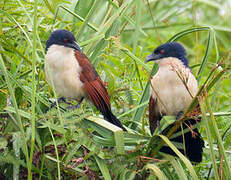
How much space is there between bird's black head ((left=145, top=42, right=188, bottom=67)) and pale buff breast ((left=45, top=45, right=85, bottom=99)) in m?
0.42

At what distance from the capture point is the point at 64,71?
2709mm

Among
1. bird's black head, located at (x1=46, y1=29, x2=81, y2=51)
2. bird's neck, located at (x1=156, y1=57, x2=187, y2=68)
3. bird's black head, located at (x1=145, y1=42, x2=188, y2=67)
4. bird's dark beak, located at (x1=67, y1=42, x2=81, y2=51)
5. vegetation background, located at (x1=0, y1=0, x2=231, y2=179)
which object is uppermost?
bird's black head, located at (x1=46, y1=29, x2=81, y2=51)

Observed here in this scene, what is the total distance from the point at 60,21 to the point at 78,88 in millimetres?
457

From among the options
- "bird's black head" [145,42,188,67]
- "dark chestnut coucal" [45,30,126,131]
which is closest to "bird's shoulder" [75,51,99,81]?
"dark chestnut coucal" [45,30,126,131]

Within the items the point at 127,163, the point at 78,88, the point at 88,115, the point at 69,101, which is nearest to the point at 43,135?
the point at 88,115

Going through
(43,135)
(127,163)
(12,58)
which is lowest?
(127,163)

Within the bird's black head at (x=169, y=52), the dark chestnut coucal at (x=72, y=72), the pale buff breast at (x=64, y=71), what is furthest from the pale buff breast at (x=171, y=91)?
the pale buff breast at (x=64, y=71)

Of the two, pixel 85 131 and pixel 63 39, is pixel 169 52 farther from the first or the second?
pixel 85 131

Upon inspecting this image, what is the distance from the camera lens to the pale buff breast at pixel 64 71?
270 cm

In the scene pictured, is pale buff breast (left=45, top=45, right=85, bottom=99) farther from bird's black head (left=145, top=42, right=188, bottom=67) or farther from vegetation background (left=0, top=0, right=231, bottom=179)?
bird's black head (left=145, top=42, right=188, bottom=67)

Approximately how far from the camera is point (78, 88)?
9.04ft

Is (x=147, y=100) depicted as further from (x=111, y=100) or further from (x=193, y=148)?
(x=193, y=148)

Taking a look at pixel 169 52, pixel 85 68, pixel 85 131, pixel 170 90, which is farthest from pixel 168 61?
pixel 85 131

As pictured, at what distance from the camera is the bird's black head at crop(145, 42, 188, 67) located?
2727 millimetres
